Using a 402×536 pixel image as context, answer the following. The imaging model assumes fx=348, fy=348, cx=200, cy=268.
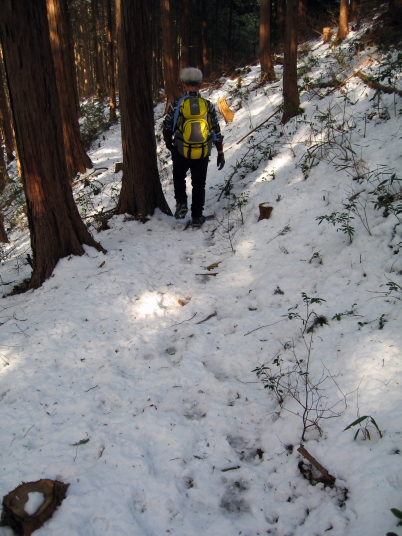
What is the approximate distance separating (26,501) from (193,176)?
4.77m

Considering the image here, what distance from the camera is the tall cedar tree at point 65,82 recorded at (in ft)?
32.0

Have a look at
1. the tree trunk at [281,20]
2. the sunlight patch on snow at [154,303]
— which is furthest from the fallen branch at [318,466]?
the tree trunk at [281,20]

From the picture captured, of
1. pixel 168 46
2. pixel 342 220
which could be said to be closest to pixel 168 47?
pixel 168 46

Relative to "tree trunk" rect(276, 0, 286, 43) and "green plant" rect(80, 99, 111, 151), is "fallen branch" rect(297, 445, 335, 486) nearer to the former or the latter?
"green plant" rect(80, 99, 111, 151)

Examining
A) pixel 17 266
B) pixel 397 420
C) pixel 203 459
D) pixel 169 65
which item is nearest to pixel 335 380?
pixel 397 420

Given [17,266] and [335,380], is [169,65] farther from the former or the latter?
[335,380]

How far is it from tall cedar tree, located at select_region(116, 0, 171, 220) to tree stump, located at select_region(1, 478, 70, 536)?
455 centimetres

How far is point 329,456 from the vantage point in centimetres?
206

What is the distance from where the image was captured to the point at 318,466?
6.57 ft

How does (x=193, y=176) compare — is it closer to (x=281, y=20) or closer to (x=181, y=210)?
(x=181, y=210)

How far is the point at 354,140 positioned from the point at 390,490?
5.16 metres

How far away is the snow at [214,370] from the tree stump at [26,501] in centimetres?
5

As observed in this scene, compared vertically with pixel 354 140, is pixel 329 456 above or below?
below

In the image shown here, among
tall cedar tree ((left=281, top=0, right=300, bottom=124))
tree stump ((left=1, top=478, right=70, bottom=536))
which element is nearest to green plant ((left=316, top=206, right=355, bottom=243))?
tree stump ((left=1, top=478, right=70, bottom=536))
